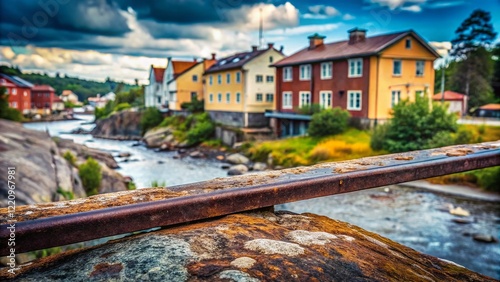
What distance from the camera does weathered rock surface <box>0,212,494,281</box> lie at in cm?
125

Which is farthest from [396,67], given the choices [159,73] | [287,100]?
[159,73]

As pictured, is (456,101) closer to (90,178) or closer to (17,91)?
(90,178)

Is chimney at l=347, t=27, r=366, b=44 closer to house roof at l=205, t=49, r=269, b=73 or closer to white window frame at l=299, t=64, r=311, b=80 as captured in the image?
white window frame at l=299, t=64, r=311, b=80

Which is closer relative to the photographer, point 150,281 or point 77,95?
point 150,281

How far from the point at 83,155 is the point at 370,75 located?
69.7 ft

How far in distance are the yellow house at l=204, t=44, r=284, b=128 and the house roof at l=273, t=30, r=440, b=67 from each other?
4.33 m

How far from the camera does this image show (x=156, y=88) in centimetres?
6619

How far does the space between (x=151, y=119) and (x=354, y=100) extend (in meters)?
32.7

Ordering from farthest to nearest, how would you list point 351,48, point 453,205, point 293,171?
point 351,48, point 453,205, point 293,171

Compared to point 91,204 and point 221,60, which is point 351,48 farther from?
point 91,204

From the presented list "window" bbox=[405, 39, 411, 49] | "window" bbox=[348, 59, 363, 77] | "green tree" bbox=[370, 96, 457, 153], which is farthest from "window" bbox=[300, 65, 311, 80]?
"green tree" bbox=[370, 96, 457, 153]

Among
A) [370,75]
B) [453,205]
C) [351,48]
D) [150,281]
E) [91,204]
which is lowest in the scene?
[453,205]

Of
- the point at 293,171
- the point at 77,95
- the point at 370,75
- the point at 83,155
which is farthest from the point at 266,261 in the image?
the point at 77,95

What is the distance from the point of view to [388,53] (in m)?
31.1
